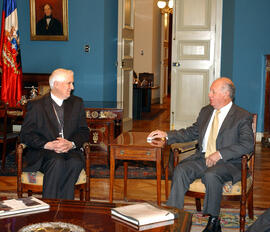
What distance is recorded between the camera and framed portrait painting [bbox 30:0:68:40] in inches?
324

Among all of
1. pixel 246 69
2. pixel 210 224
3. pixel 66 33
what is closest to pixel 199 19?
pixel 246 69

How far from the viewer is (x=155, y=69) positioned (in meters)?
13.8

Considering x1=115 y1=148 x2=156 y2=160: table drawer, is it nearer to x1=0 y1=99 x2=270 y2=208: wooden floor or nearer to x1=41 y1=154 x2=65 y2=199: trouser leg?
x1=41 y1=154 x2=65 y2=199: trouser leg

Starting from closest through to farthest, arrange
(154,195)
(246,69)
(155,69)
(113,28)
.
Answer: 1. (154,195)
2. (246,69)
3. (113,28)
4. (155,69)

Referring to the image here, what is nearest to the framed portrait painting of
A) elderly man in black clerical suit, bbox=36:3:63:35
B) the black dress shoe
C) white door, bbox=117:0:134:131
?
elderly man in black clerical suit, bbox=36:3:63:35

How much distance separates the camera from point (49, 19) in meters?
8.29

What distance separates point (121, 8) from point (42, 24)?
1.40m

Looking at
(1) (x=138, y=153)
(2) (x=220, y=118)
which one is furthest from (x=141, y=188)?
(2) (x=220, y=118)

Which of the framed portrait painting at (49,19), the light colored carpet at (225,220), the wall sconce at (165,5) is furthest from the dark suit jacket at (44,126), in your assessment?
the wall sconce at (165,5)

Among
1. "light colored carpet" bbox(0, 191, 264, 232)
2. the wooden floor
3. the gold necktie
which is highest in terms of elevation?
the gold necktie

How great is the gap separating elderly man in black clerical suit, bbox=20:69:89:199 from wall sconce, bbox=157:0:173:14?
31.5ft

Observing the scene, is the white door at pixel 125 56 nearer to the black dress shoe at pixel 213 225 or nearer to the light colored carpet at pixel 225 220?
the light colored carpet at pixel 225 220

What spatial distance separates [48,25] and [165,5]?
6.36m

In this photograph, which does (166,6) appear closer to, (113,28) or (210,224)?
(113,28)
